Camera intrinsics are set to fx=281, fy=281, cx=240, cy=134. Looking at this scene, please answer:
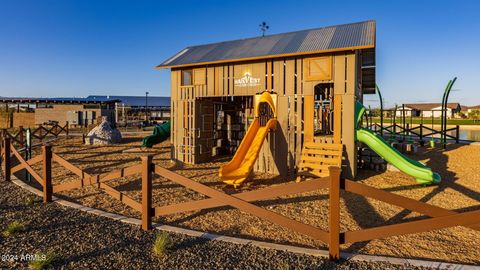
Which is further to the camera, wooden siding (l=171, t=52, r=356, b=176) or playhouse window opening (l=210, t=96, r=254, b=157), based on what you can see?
playhouse window opening (l=210, t=96, r=254, b=157)

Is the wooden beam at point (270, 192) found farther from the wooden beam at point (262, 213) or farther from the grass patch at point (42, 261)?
the grass patch at point (42, 261)

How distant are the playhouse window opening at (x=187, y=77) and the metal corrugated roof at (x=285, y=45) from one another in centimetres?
40

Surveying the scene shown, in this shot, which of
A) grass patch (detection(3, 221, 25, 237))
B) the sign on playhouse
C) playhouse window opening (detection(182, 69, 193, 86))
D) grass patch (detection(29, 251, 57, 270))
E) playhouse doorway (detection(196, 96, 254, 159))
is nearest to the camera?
grass patch (detection(29, 251, 57, 270))

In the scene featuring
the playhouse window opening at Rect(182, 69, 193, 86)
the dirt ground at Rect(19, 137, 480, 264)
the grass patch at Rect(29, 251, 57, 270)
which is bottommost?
the dirt ground at Rect(19, 137, 480, 264)

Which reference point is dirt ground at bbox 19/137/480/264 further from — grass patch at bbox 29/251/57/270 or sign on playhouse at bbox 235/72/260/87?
sign on playhouse at bbox 235/72/260/87

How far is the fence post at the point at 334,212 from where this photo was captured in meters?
3.82

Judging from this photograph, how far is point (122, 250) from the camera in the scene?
4.16m

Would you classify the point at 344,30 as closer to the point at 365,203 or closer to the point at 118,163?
the point at 365,203

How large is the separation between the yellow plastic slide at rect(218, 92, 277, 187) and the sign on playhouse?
643 mm

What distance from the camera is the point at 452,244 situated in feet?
15.6

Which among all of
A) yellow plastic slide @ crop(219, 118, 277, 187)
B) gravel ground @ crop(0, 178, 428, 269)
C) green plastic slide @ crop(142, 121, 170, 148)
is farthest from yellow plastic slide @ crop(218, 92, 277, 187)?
green plastic slide @ crop(142, 121, 170, 148)

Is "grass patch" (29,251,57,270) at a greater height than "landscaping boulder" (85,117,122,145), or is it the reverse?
"landscaping boulder" (85,117,122,145)

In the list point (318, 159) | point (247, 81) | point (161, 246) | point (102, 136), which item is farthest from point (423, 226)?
point (102, 136)

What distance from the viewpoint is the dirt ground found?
15.3 feet
